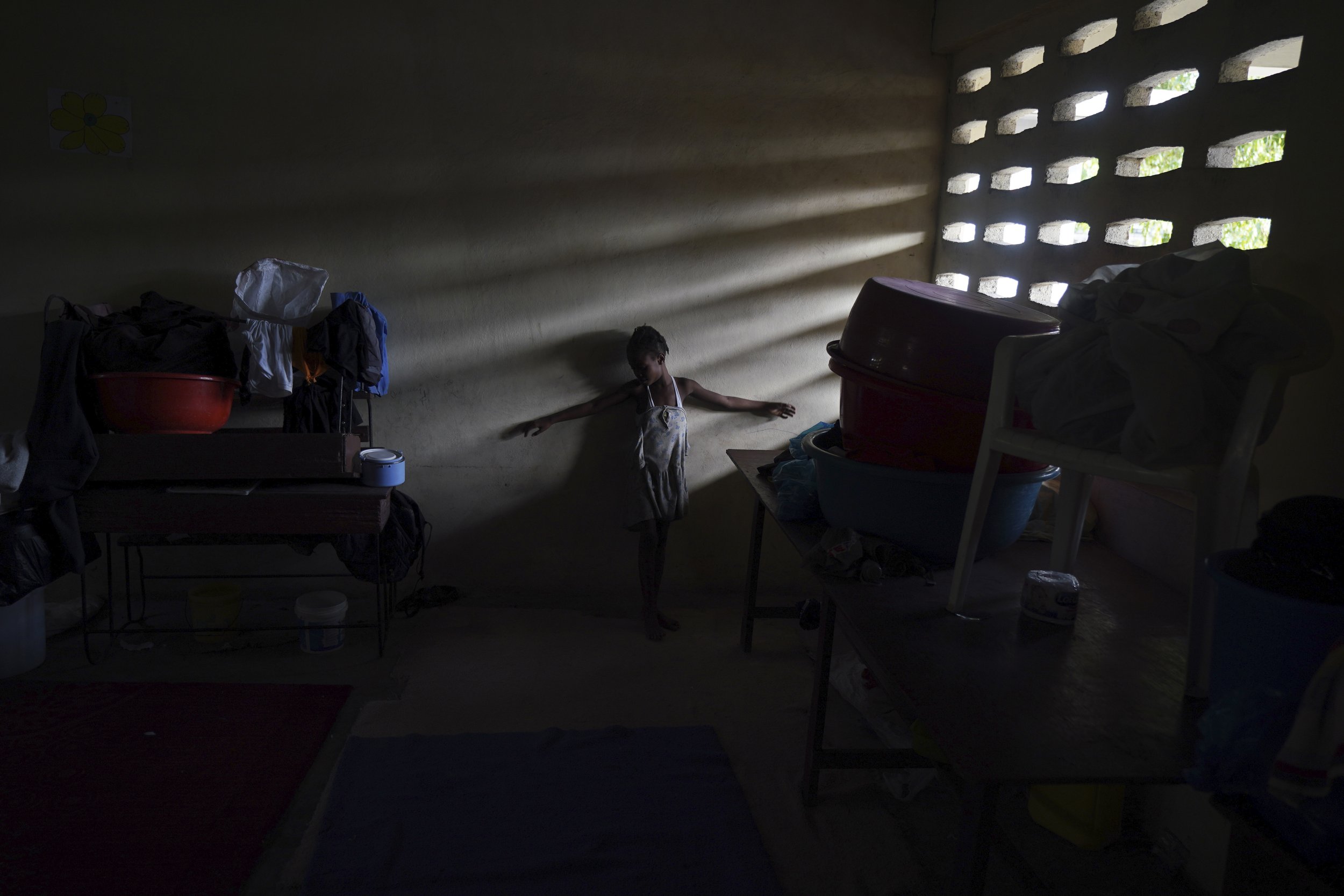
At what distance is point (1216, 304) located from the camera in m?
1.45

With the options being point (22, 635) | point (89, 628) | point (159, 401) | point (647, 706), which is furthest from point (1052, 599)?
point (89, 628)

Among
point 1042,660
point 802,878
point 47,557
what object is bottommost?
point 802,878

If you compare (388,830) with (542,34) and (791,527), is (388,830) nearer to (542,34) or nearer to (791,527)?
(791,527)

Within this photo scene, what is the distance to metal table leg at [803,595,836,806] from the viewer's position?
238cm

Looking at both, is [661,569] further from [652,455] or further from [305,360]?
[305,360]

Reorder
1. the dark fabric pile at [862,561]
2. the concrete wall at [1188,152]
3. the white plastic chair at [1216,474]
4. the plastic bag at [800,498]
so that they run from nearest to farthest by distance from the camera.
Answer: the white plastic chair at [1216,474], the concrete wall at [1188,152], the dark fabric pile at [862,561], the plastic bag at [800,498]

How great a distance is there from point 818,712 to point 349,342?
241 cm

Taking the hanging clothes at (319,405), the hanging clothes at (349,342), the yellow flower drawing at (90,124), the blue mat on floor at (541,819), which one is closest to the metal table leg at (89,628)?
the hanging clothes at (319,405)

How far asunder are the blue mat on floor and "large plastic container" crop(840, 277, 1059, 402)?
1422 millimetres

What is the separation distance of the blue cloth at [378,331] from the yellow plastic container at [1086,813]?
3.00 m

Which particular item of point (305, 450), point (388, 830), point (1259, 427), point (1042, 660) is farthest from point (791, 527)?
point (305, 450)

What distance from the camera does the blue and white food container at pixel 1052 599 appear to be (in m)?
1.78

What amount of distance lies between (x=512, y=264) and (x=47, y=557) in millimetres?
2205

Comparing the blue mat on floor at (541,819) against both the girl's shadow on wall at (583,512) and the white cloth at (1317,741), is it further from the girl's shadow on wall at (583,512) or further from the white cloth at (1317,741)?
the white cloth at (1317,741)
